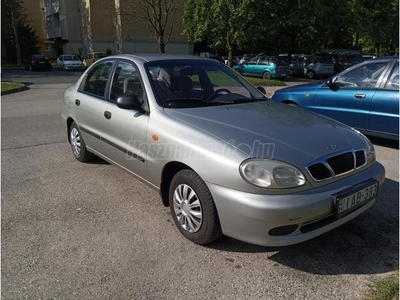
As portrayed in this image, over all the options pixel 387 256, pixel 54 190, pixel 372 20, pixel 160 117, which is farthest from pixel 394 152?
pixel 372 20

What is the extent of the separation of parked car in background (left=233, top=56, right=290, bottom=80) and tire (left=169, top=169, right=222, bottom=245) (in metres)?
18.2

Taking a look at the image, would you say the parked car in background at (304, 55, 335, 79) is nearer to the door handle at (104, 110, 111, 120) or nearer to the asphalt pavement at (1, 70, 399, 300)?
the asphalt pavement at (1, 70, 399, 300)

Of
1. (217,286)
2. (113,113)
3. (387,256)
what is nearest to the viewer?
(217,286)

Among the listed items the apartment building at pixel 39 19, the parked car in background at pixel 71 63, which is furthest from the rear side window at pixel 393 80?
the apartment building at pixel 39 19

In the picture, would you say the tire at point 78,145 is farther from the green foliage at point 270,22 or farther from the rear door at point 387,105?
the green foliage at point 270,22

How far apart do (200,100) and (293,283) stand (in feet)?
6.65

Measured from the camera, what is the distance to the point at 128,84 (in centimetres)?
381

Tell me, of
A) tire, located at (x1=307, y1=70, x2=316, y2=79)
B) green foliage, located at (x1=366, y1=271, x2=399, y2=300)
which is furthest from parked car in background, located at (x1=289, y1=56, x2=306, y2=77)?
green foliage, located at (x1=366, y1=271, x2=399, y2=300)

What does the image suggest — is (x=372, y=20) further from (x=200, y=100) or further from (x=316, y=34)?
(x=200, y=100)

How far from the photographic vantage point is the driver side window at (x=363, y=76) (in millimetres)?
5750

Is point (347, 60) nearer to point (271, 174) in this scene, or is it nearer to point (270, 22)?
point (270, 22)

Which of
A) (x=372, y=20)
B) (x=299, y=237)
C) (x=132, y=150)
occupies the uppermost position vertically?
(x=372, y=20)

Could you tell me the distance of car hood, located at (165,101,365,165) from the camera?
2629 mm

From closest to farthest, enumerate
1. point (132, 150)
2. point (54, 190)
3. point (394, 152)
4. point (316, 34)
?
point (132, 150), point (54, 190), point (394, 152), point (316, 34)
